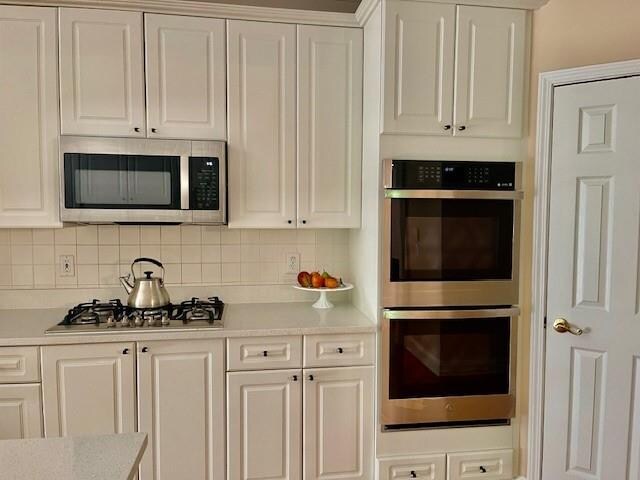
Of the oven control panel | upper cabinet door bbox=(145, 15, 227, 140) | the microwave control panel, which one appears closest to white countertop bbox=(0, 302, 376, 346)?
the microwave control panel

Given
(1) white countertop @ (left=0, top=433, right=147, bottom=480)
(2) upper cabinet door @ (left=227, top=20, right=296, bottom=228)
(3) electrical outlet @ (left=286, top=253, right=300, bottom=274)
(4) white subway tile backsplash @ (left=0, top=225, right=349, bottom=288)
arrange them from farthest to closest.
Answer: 1. (3) electrical outlet @ (left=286, top=253, right=300, bottom=274)
2. (4) white subway tile backsplash @ (left=0, top=225, right=349, bottom=288)
3. (2) upper cabinet door @ (left=227, top=20, right=296, bottom=228)
4. (1) white countertop @ (left=0, top=433, right=147, bottom=480)

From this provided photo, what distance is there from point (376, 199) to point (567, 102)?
950mm

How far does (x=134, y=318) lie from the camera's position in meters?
2.34

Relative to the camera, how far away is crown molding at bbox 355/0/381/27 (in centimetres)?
229

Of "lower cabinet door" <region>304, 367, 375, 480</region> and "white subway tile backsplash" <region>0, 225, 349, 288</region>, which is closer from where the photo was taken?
"lower cabinet door" <region>304, 367, 375, 480</region>

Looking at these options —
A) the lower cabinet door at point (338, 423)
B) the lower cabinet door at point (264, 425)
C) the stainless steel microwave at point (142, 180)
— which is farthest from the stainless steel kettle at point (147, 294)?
the lower cabinet door at point (338, 423)

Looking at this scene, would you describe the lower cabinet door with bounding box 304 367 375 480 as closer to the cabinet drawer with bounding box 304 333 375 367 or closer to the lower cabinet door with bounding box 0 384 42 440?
the cabinet drawer with bounding box 304 333 375 367

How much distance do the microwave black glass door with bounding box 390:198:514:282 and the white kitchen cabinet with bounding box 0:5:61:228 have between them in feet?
5.52

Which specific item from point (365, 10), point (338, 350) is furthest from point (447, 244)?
point (365, 10)

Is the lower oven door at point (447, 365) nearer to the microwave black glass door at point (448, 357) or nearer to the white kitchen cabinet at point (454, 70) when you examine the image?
the microwave black glass door at point (448, 357)

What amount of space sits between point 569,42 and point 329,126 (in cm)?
118

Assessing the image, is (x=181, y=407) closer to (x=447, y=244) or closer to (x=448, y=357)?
(x=448, y=357)

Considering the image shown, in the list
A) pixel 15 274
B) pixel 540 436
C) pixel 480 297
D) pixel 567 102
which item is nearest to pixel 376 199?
pixel 480 297

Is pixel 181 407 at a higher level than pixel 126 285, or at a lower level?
lower
